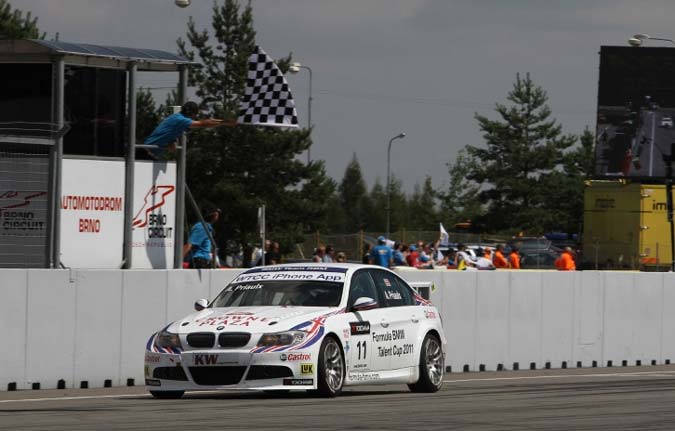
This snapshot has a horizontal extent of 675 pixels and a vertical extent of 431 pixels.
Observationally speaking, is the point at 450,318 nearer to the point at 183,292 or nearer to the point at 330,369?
the point at 183,292

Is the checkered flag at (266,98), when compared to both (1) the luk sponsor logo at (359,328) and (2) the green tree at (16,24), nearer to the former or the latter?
(1) the luk sponsor logo at (359,328)

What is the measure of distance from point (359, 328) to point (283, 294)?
2.79 feet

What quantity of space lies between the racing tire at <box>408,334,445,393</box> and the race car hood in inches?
61.6

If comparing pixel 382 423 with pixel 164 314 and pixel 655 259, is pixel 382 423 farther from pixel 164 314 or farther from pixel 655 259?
pixel 655 259

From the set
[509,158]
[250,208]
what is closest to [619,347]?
[250,208]

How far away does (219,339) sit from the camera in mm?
13570

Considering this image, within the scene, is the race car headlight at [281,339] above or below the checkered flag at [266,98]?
below

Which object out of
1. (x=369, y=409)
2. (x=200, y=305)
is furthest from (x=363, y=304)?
(x=369, y=409)

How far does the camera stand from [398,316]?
15.4m

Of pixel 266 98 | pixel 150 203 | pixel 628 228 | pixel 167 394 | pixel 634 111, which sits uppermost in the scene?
pixel 634 111

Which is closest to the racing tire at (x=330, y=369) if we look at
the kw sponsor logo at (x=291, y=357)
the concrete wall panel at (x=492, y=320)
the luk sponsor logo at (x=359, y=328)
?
the kw sponsor logo at (x=291, y=357)

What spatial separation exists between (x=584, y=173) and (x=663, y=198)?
55.5 metres

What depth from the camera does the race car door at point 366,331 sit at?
567 inches

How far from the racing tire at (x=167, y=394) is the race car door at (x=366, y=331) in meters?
1.65
